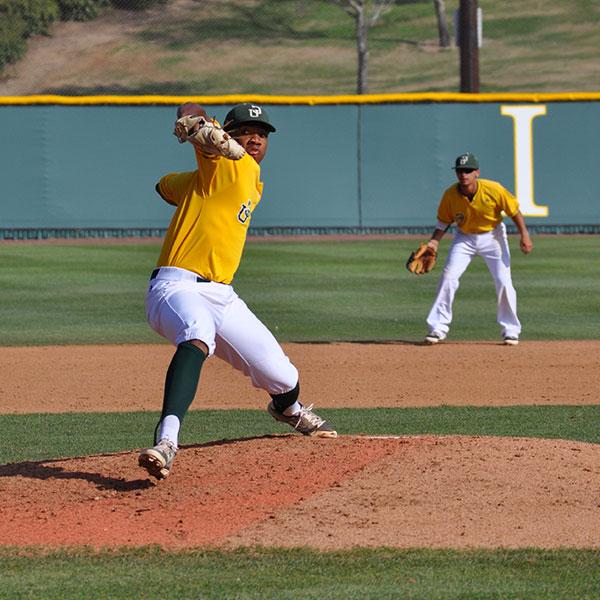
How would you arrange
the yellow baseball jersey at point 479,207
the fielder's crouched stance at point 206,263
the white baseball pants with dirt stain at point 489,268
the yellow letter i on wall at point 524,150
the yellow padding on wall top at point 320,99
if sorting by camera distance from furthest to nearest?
the yellow letter i on wall at point 524,150
the yellow padding on wall top at point 320,99
the white baseball pants with dirt stain at point 489,268
the yellow baseball jersey at point 479,207
the fielder's crouched stance at point 206,263

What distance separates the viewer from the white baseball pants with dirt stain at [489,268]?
12.9 m

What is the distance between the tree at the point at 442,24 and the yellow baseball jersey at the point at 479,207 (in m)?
35.5

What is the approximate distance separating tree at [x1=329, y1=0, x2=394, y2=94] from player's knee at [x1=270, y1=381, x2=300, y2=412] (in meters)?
34.5

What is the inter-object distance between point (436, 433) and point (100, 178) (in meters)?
15.8

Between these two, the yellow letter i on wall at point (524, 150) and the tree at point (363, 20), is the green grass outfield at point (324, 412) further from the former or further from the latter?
the tree at point (363, 20)

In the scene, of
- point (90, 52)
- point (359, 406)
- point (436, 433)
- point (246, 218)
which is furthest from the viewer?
point (90, 52)

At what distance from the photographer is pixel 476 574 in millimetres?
5191

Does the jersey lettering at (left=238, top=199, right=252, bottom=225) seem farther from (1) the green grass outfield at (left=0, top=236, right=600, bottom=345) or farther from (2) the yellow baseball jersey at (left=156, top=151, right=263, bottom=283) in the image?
(1) the green grass outfield at (left=0, top=236, right=600, bottom=345)

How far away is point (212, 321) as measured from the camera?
6.40m

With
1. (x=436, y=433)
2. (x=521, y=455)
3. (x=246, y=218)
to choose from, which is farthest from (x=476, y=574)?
(x=436, y=433)

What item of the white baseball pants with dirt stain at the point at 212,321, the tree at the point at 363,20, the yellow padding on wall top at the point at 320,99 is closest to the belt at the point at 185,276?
the white baseball pants with dirt stain at the point at 212,321

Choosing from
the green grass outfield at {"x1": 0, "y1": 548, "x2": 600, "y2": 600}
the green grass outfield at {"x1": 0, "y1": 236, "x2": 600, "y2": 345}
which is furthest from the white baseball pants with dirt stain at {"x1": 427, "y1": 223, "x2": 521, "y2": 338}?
the green grass outfield at {"x1": 0, "y1": 548, "x2": 600, "y2": 600}

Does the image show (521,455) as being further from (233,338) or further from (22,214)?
(22,214)

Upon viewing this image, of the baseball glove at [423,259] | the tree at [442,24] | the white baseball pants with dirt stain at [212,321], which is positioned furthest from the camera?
the tree at [442,24]
